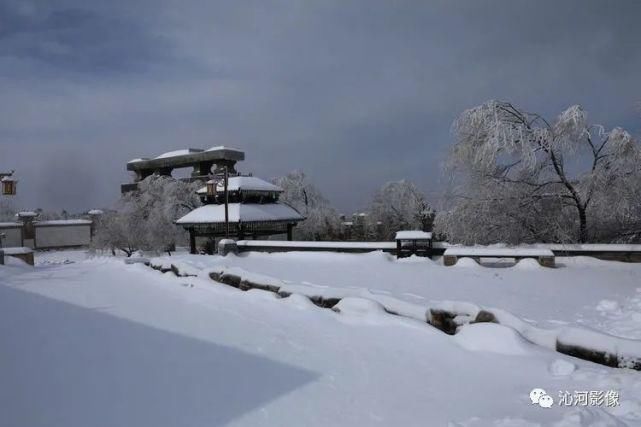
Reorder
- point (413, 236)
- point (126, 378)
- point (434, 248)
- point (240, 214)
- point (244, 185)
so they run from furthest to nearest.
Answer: point (244, 185)
point (240, 214)
point (434, 248)
point (413, 236)
point (126, 378)

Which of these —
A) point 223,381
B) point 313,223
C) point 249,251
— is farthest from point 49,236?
point 223,381

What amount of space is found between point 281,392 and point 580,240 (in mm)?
13110

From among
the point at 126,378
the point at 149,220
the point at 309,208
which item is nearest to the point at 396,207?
the point at 309,208

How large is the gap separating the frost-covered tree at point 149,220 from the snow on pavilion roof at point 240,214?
9625 millimetres

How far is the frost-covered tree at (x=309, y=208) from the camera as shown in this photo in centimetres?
3525

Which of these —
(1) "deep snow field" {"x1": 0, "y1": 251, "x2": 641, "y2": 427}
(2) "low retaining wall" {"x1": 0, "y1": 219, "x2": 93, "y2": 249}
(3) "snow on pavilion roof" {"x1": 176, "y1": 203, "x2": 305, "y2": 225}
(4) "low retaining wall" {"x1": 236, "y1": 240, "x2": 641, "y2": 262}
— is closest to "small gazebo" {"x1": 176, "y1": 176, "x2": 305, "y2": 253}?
(3) "snow on pavilion roof" {"x1": 176, "y1": 203, "x2": 305, "y2": 225}

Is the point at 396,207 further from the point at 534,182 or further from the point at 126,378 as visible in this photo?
the point at 126,378

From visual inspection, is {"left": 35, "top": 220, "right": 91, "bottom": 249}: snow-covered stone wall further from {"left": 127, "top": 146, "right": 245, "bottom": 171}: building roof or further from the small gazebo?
the small gazebo

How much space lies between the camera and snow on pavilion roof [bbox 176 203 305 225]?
21.8 meters

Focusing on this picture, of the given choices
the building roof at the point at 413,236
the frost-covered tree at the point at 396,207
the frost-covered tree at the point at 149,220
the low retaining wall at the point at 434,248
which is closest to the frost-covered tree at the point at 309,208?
the frost-covered tree at the point at 396,207

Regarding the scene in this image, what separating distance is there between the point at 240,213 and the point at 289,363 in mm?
17783

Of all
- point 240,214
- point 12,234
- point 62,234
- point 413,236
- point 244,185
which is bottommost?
point 62,234

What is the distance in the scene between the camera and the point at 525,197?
1392cm

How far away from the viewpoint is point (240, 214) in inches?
861
